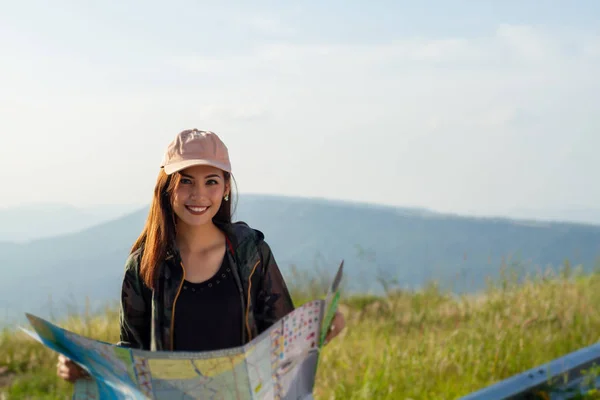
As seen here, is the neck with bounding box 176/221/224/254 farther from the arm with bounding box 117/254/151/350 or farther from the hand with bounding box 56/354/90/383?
the hand with bounding box 56/354/90/383

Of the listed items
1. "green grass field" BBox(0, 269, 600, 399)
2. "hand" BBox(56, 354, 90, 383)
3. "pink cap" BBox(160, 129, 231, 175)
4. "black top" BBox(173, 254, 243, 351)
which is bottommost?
"green grass field" BBox(0, 269, 600, 399)

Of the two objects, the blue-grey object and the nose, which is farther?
the blue-grey object

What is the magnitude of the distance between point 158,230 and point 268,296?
41cm

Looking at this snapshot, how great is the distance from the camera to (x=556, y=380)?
392 centimetres

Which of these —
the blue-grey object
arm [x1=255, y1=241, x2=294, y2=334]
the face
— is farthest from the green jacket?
the blue-grey object

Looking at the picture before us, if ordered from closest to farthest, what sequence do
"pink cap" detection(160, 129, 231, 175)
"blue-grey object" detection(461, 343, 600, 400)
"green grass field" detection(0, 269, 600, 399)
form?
1. "pink cap" detection(160, 129, 231, 175)
2. "blue-grey object" detection(461, 343, 600, 400)
3. "green grass field" detection(0, 269, 600, 399)

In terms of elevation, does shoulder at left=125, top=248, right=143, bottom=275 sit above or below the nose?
below

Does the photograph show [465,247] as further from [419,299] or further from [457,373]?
[457,373]

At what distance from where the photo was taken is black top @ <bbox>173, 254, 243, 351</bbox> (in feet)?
7.34

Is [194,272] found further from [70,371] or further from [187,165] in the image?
[70,371]

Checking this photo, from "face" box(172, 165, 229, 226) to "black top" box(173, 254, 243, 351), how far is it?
0.70ft

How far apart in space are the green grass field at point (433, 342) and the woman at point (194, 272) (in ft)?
6.24

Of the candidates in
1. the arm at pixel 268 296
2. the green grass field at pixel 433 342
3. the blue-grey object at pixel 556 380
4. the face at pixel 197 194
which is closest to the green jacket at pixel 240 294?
the arm at pixel 268 296

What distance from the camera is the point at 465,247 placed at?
660 cm
